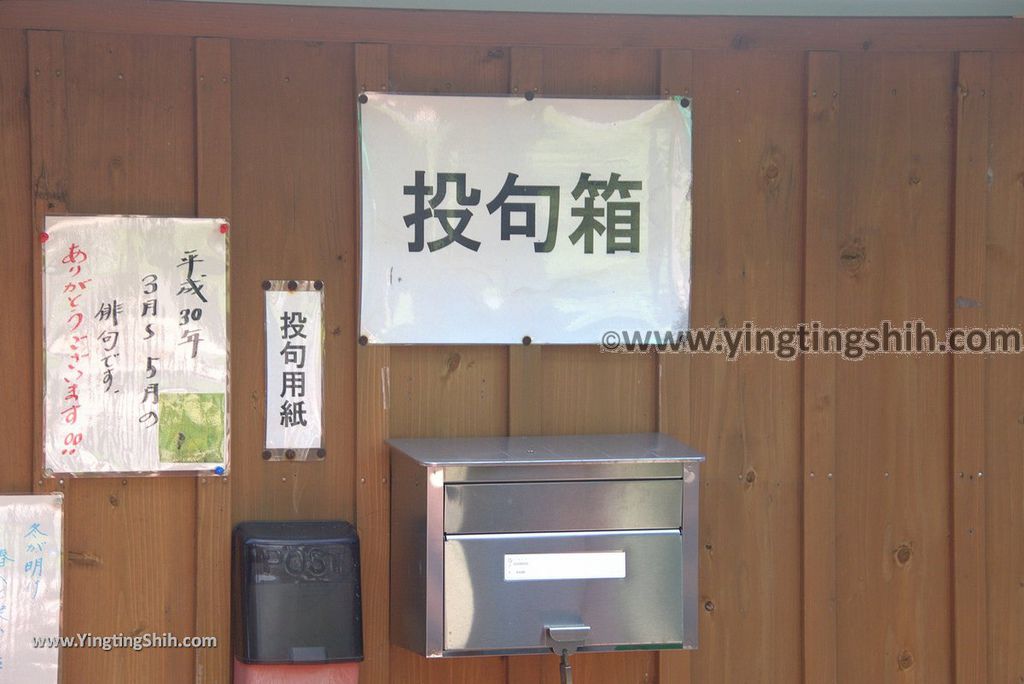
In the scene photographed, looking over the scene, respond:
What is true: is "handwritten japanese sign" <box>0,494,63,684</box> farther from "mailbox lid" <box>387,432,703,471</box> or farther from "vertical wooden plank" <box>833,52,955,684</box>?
"vertical wooden plank" <box>833,52,955,684</box>

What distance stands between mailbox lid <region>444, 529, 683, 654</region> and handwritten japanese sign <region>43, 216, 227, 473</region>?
0.94 m

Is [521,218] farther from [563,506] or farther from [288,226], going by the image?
[563,506]

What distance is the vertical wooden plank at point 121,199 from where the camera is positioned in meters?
3.43

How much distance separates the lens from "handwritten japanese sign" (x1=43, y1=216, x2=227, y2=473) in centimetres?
343

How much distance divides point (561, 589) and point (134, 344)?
5.10ft

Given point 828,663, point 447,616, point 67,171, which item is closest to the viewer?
point 447,616

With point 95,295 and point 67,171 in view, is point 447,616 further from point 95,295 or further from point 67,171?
point 67,171

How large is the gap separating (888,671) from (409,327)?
2006 millimetres

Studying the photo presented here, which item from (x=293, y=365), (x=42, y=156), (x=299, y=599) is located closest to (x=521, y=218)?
(x=293, y=365)

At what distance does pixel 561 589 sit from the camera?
3158mm

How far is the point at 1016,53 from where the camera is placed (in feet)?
12.2

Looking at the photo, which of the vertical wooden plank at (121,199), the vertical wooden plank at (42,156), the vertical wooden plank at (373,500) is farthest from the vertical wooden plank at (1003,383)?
the vertical wooden plank at (42,156)

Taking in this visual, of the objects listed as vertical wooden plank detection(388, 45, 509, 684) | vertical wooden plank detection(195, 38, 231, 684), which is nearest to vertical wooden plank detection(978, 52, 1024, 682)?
vertical wooden plank detection(388, 45, 509, 684)

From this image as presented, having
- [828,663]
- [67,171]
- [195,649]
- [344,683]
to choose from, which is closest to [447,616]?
[344,683]
